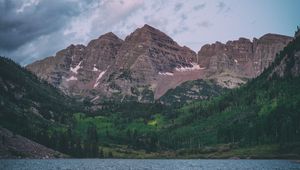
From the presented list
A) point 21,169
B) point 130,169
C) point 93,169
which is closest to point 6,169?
point 21,169

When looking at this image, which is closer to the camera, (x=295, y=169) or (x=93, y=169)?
(x=295, y=169)

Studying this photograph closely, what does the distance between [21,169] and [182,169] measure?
59094 mm

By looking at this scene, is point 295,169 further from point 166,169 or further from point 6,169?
point 6,169

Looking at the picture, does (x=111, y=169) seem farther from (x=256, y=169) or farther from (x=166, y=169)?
(x=256, y=169)

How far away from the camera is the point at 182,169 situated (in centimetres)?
18425

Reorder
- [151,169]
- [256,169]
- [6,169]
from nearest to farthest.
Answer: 1. [6,169]
2. [256,169]
3. [151,169]

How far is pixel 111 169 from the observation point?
18212 centimetres

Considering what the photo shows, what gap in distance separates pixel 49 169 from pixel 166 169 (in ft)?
145

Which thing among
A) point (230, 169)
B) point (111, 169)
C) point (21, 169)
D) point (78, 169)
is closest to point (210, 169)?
point (230, 169)

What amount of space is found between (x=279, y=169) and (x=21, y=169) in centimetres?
8818

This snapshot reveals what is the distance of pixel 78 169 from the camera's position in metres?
176

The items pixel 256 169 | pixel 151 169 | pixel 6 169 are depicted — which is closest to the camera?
pixel 6 169

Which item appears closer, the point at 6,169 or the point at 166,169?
the point at 6,169

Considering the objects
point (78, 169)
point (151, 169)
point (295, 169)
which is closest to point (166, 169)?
point (151, 169)
